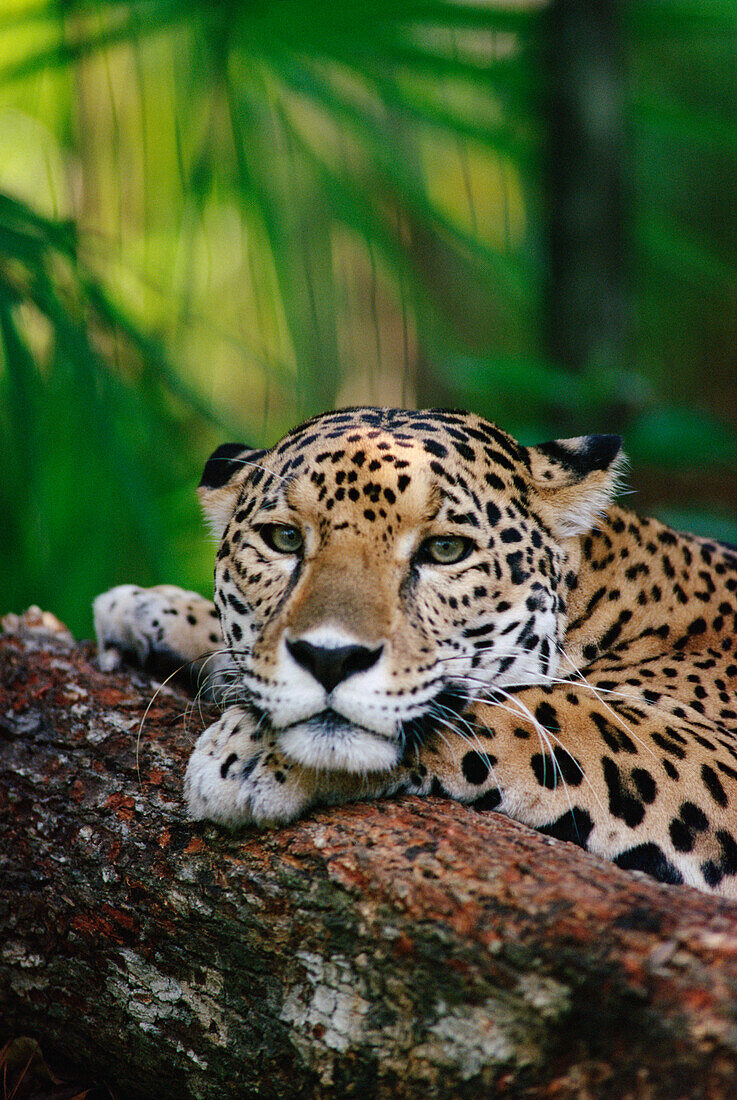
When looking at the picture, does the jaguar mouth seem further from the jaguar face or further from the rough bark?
the rough bark

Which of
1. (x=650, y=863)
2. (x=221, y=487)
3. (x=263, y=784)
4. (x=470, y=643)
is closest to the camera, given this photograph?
(x=263, y=784)

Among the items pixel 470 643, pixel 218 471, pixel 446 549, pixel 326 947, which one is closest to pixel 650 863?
pixel 470 643

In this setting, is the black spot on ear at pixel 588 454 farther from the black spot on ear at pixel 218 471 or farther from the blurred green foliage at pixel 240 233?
the blurred green foliage at pixel 240 233

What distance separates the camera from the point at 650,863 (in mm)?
3170

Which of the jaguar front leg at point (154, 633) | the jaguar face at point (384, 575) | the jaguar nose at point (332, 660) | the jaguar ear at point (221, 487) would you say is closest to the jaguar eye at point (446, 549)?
the jaguar face at point (384, 575)

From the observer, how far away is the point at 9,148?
613 cm

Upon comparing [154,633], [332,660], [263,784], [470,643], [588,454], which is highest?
[588,454]

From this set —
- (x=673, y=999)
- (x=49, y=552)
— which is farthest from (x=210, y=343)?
(x=673, y=999)

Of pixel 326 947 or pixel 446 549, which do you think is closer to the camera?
pixel 326 947

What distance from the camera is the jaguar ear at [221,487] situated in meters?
4.22

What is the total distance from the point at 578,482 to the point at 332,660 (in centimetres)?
161

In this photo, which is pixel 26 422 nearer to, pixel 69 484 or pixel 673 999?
pixel 69 484

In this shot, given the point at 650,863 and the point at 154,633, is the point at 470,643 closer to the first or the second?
the point at 650,863

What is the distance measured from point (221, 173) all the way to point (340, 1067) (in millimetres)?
6073
